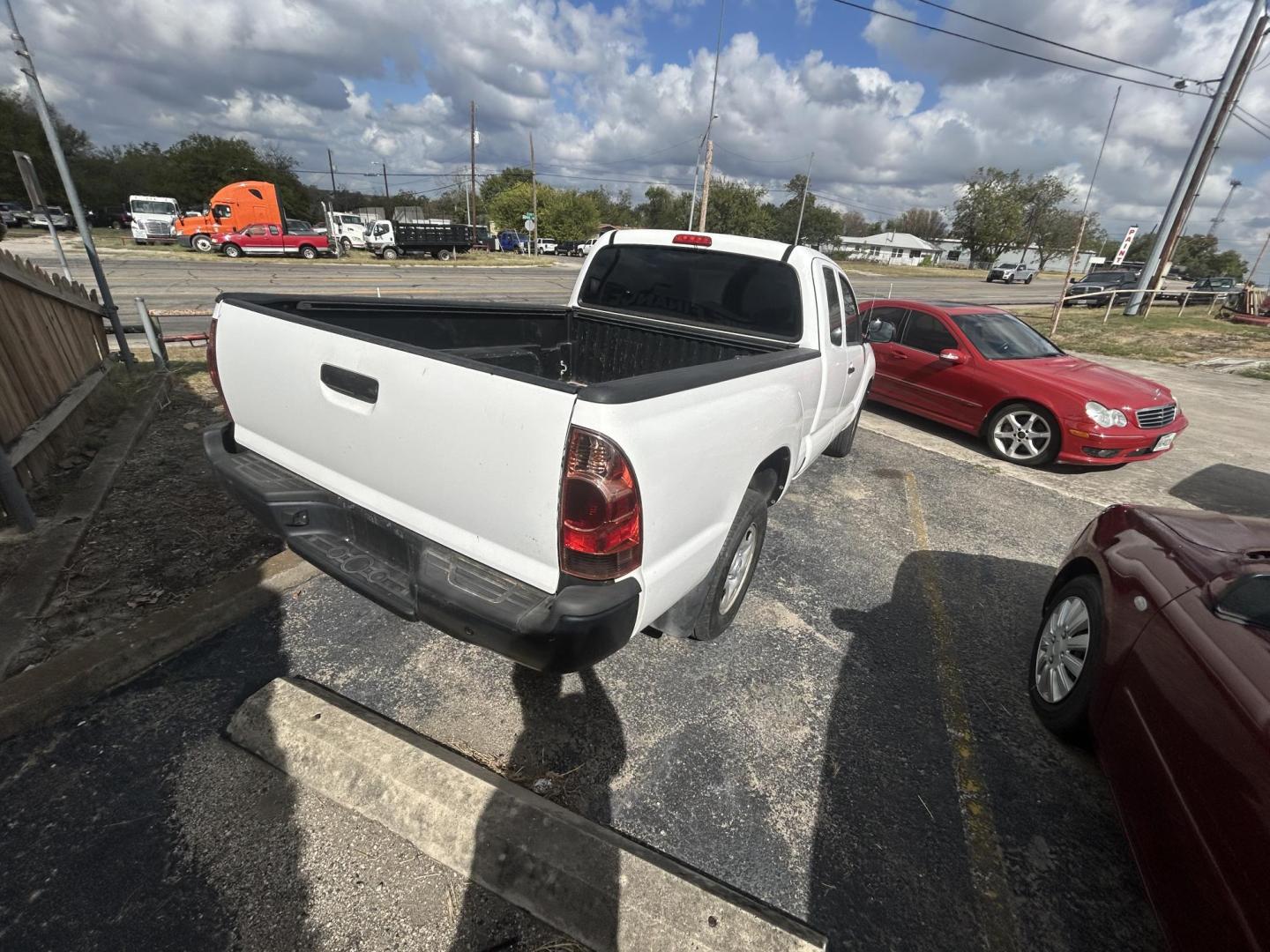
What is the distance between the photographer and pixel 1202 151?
58.2 ft

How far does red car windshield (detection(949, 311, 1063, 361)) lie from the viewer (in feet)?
21.5

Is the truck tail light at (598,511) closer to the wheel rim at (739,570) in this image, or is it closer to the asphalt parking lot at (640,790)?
the asphalt parking lot at (640,790)

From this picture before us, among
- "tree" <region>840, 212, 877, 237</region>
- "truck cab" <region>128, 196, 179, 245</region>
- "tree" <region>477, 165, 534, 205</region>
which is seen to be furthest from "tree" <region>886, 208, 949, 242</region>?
"truck cab" <region>128, 196, 179, 245</region>

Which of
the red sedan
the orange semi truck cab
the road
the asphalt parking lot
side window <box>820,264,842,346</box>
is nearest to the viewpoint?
the asphalt parking lot

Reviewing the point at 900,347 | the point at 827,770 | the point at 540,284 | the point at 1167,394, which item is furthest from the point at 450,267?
the point at 827,770

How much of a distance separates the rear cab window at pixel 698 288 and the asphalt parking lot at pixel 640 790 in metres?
1.83

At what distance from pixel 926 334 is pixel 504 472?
6685mm

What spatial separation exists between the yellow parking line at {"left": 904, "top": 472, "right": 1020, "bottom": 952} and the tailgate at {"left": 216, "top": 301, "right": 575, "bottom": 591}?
1779 millimetres

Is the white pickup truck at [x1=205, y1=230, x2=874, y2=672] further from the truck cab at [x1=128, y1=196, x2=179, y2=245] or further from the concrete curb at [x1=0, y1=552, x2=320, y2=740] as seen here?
the truck cab at [x1=128, y1=196, x2=179, y2=245]

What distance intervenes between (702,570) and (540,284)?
21632mm

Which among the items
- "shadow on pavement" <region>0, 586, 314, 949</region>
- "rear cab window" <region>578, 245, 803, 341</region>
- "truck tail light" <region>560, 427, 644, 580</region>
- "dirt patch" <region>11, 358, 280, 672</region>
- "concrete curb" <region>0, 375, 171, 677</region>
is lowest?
"shadow on pavement" <region>0, 586, 314, 949</region>

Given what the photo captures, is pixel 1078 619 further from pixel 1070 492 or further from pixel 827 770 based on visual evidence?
pixel 1070 492

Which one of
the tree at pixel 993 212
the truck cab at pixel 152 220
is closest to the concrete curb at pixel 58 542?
the truck cab at pixel 152 220

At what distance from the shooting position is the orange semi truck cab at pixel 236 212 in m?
26.2
